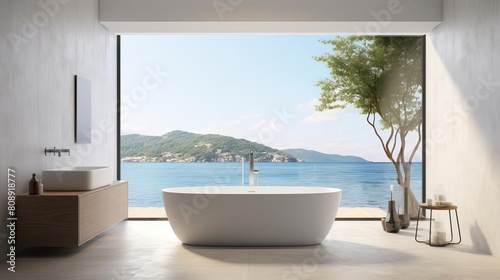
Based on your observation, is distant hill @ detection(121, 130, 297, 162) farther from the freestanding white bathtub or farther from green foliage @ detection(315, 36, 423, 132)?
the freestanding white bathtub

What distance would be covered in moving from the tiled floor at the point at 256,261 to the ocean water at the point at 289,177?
9933 millimetres

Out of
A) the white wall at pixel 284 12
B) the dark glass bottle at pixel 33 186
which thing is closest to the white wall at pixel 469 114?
the white wall at pixel 284 12

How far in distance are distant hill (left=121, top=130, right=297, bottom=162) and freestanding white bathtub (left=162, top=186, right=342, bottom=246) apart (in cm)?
1012

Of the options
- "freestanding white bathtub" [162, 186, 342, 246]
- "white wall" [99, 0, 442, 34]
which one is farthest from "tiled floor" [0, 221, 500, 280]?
"white wall" [99, 0, 442, 34]

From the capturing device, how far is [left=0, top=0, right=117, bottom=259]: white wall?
176 inches

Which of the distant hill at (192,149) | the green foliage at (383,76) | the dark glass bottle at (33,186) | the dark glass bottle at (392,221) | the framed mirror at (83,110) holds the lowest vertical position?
the dark glass bottle at (392,221)

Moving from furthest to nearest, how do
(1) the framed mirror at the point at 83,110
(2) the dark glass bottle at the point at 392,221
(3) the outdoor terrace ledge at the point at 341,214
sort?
(3) the outdoor terrace ledge at the point at 341,214 < (2) the dark glass bottle at the point at 392,221 < (1) the framed mirror at the point at 83,110

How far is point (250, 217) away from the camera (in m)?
5.16

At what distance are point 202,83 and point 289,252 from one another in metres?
13.0

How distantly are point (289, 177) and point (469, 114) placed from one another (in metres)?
11.0

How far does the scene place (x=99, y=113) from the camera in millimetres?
6645

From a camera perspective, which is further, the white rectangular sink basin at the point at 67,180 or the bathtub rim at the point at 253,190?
the bathtub rim at the point at 253,190

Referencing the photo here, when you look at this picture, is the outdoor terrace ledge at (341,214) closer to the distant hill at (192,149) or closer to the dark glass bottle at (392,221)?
the dark glass bottle at (392,221)

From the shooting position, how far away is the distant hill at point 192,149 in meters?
16.1
